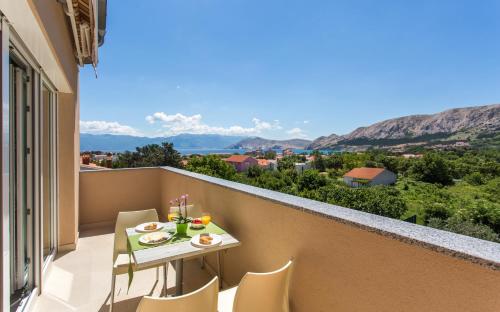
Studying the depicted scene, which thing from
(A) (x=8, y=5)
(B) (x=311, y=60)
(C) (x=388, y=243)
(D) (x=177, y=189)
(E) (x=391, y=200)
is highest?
(B) (x=311, y=60)

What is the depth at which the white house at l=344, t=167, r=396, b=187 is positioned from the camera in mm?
41625

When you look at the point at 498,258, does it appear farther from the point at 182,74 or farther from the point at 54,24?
the point at 182,74

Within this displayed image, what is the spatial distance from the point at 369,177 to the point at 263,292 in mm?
45282

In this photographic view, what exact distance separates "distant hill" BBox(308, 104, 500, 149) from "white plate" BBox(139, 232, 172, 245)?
5582 cm

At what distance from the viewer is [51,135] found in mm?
3256

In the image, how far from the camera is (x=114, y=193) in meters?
4.92

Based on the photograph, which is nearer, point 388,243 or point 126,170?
point 388,243

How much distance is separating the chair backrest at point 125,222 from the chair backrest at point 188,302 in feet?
5.89

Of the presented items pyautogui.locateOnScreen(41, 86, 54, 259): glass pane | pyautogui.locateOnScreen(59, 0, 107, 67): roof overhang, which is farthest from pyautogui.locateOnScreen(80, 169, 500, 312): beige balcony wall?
pyautogui.locateOnScreen(59, 0, 107, 67): roof overhang

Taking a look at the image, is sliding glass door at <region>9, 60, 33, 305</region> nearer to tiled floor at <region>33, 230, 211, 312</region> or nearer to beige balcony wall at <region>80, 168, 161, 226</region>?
tiled floor at <region>33, 230, 211, 312</region>

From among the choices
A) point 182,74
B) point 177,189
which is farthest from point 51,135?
point 182,74

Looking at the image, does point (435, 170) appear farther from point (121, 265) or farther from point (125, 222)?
point (121, 265)

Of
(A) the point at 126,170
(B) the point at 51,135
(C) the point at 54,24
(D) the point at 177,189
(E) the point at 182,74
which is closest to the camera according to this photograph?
(C) the point at 54,24

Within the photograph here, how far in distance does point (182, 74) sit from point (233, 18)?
22.1 feet
